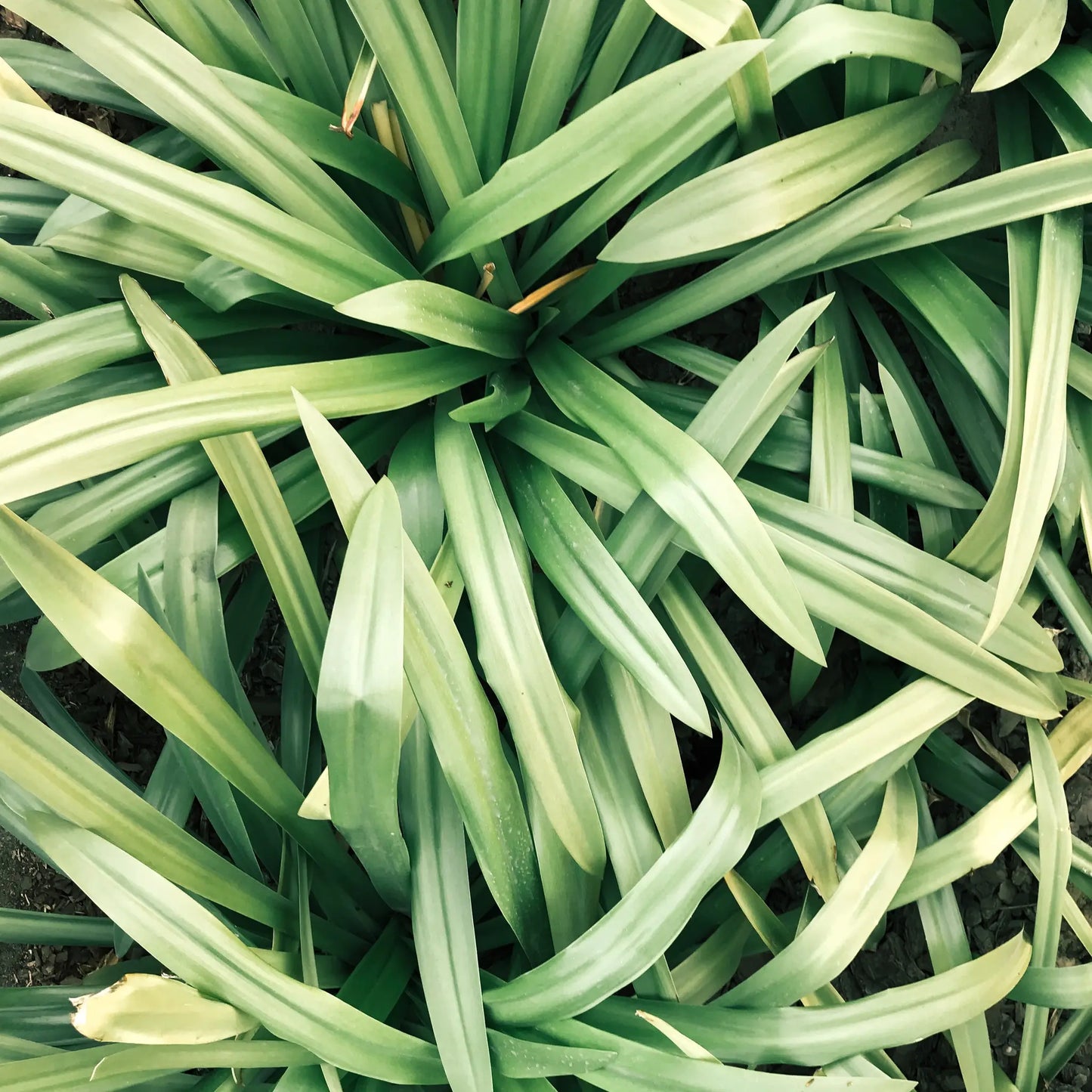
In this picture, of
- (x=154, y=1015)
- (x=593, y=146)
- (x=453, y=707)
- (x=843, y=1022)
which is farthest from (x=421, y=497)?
(x=843, y=1022)

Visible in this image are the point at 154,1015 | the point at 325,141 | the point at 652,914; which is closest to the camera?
the point at 154,1015

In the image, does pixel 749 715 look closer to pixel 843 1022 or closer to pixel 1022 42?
pixel 843 1022

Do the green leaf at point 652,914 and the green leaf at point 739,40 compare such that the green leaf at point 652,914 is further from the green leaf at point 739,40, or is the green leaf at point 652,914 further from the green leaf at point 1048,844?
the green leaf at point 739,40

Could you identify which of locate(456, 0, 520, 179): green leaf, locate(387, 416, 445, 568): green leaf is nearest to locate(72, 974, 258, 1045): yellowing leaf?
locate(387, 416, 445, 568): green leaf

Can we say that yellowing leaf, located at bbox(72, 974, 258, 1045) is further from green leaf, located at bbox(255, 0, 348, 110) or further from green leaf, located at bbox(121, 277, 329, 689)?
green leaf, located at bbox(255, 0, 348, 110)

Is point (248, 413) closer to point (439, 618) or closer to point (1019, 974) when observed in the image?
point (439, 618)

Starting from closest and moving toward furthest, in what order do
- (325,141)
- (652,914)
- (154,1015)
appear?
(154,1015), (652,914), (325,141)
